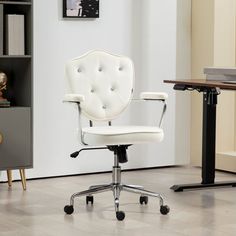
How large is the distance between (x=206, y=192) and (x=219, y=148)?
4.03 ft

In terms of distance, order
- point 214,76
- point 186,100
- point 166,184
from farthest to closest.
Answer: point 186,100 < point 166,184 < point 214,76

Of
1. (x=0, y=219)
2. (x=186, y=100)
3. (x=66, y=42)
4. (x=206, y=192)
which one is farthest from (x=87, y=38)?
(x=0, y=219)

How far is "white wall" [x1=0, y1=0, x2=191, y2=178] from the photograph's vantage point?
241 inches

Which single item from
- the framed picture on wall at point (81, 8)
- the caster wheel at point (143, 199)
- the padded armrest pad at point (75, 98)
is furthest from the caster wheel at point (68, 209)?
the framed picture on wall at point (81, 8)

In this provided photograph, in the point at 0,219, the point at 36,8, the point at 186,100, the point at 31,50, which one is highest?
the point at 36,8

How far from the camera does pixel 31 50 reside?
18.4 feet

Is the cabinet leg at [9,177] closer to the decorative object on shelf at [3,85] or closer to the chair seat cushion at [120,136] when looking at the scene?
the decorative object on shelf at [3,85]

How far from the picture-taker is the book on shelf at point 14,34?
18.2 ft

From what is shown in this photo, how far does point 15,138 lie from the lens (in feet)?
18.5

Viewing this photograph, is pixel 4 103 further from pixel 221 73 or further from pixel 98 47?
pixel 221 73

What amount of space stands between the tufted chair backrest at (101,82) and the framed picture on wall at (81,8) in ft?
3.12

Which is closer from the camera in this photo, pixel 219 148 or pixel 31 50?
pixel 31 50

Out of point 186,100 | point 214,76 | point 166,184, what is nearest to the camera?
point 214,76

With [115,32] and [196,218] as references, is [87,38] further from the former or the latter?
[196,218]
